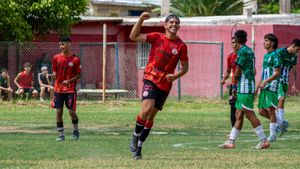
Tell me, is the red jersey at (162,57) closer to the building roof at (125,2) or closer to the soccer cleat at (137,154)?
the soccer cleat at (137,154)

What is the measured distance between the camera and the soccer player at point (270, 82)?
16.1 metres

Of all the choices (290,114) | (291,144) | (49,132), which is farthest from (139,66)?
(291,144)

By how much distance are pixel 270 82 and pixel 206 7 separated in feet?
113

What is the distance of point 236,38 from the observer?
15047 millimetres

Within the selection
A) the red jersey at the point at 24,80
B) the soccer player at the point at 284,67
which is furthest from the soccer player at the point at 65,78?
the red jersey at the point at 24,80

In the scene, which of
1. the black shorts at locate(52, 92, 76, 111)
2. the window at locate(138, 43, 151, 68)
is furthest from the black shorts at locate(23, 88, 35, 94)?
the black shorts at locate(52, 92, 76, 111)

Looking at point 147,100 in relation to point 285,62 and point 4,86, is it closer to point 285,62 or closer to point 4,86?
point 285,62

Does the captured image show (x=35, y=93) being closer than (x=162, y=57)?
No

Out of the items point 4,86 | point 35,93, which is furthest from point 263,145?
point 4,86

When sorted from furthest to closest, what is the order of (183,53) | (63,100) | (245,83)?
(63,100) < (245,83) < (183,53)

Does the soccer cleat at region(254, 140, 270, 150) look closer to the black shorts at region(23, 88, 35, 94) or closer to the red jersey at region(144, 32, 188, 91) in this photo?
the red jersey at region(144, 32, 188, 91)

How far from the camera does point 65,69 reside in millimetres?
17109

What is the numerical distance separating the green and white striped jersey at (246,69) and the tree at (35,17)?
18384mm

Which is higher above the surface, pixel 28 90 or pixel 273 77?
pixel 273 77
